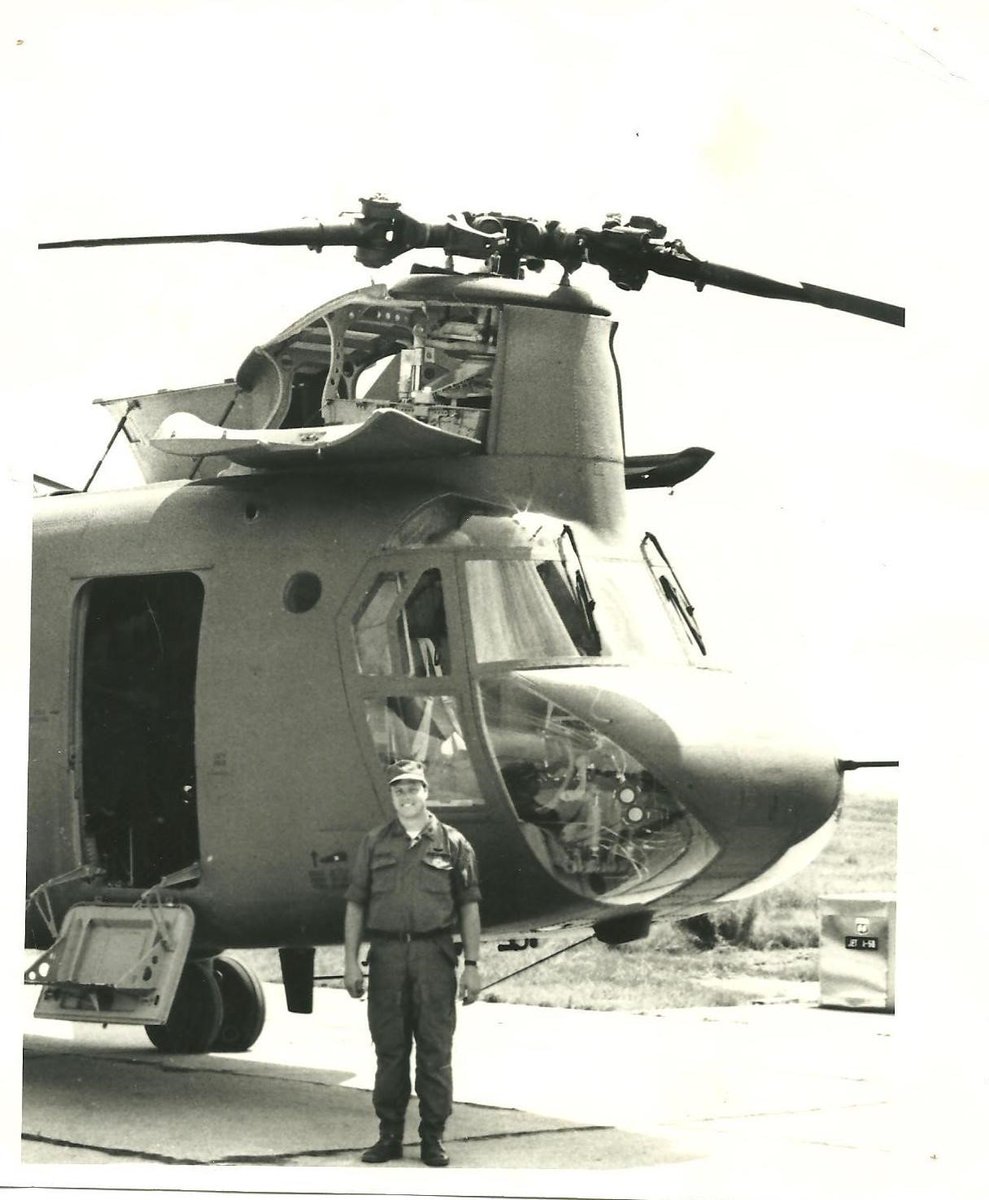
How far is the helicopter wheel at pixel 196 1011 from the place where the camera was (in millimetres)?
11438

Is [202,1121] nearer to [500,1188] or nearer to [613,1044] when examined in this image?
[500,1188]

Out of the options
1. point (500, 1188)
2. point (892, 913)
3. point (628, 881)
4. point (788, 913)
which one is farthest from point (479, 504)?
point (788, 913)

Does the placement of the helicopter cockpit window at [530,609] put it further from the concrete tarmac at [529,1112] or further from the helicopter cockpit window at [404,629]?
the concrete tarmac at [529,1112]

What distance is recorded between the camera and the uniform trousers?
8.02m

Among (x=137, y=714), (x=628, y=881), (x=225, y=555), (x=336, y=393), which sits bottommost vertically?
(x=628, y=881)

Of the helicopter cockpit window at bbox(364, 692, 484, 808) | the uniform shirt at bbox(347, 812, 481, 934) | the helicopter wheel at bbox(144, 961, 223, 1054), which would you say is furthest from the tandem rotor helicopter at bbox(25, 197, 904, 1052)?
the helicopter wheel at bbox(144, 961, 223, 1054)

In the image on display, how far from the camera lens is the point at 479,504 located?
9.12 m

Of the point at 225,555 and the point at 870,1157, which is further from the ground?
the point at 225,555

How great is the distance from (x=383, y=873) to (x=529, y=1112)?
210 centimetres

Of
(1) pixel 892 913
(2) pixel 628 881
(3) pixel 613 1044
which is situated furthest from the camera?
(1) pixel 892 913

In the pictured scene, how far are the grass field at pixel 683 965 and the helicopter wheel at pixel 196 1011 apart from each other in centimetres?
227

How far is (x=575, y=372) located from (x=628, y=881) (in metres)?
2.66

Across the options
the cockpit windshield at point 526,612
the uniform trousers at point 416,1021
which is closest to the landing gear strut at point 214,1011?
the uniform trousers at point 416,1021

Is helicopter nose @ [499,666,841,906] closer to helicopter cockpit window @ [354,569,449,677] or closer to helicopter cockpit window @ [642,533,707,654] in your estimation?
helicopter cockpit window @ [354,569,449,677]
